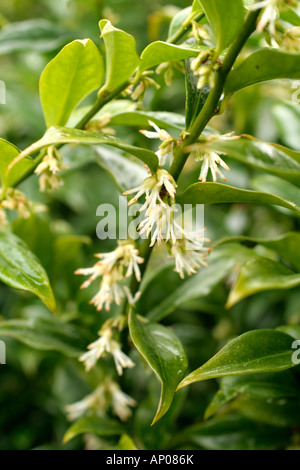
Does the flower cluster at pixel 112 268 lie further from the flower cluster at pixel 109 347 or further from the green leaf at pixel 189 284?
the green leaf at pixel 189 284

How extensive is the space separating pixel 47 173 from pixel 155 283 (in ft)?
1.29

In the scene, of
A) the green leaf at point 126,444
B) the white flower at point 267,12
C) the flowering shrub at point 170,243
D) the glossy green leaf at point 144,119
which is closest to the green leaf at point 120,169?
the flowering shrub at point 170,243

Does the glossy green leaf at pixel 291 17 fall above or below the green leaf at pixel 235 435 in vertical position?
above

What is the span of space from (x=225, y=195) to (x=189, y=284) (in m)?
0.48

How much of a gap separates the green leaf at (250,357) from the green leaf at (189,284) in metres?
0.25

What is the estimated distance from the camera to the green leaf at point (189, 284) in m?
1.05

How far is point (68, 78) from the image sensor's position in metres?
0.79

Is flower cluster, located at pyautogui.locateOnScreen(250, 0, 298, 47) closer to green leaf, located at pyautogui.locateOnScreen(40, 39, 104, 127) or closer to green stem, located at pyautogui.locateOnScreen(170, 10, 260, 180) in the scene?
green stem, located at pyautogui.locateOnScreen(170, 10, 260, 180)

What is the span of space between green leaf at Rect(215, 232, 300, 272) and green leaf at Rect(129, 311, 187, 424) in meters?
0.21

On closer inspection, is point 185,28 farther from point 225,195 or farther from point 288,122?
point 288,122

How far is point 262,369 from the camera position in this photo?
695 mm
